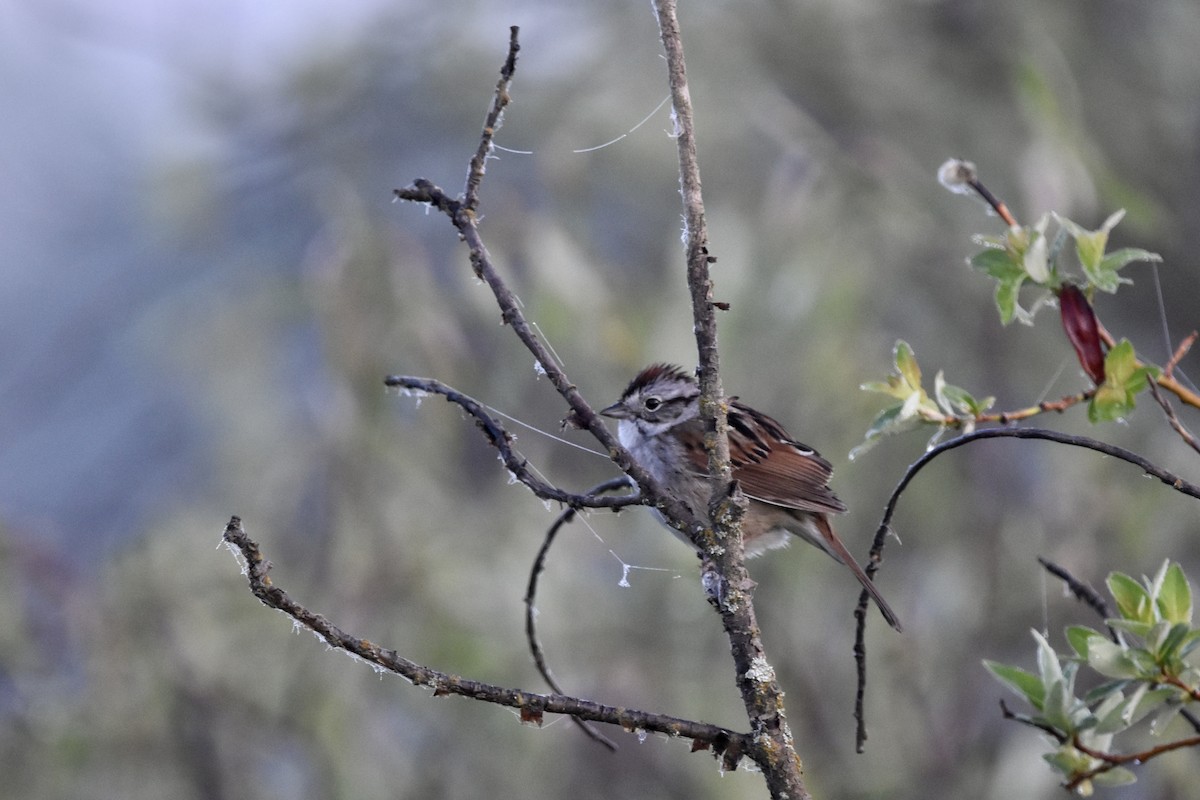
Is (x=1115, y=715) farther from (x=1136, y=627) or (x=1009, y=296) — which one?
(x=1009, y=296)

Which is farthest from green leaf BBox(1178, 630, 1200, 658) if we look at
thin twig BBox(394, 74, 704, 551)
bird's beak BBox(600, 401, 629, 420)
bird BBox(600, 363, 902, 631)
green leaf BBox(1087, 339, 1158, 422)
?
bird's beak BBox(600, 401, 629, 420)

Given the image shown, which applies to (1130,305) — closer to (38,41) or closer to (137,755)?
(137,755)

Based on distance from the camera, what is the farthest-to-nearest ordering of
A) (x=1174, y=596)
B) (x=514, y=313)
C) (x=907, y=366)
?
(x=907, y=366) < (x=1174, y=596) < (x=514, y=313)

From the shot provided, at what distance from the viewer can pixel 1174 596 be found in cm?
163

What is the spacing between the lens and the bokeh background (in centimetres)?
484

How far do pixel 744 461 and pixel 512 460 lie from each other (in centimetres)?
186

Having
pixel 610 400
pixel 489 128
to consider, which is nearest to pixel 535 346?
pixel 489 128

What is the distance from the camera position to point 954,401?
183 cm

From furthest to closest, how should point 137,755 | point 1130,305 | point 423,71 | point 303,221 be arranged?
point 303,221 → point 423,71 → point 1130,305 → point 137,755

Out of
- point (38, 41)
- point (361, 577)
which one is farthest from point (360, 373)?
point (38, 41)

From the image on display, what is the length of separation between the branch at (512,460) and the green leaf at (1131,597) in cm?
65

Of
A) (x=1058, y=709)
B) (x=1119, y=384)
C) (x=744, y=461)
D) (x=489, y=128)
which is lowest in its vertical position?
(x=1058, y=709)

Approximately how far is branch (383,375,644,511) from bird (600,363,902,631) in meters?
1.55

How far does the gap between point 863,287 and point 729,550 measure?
145 inches
